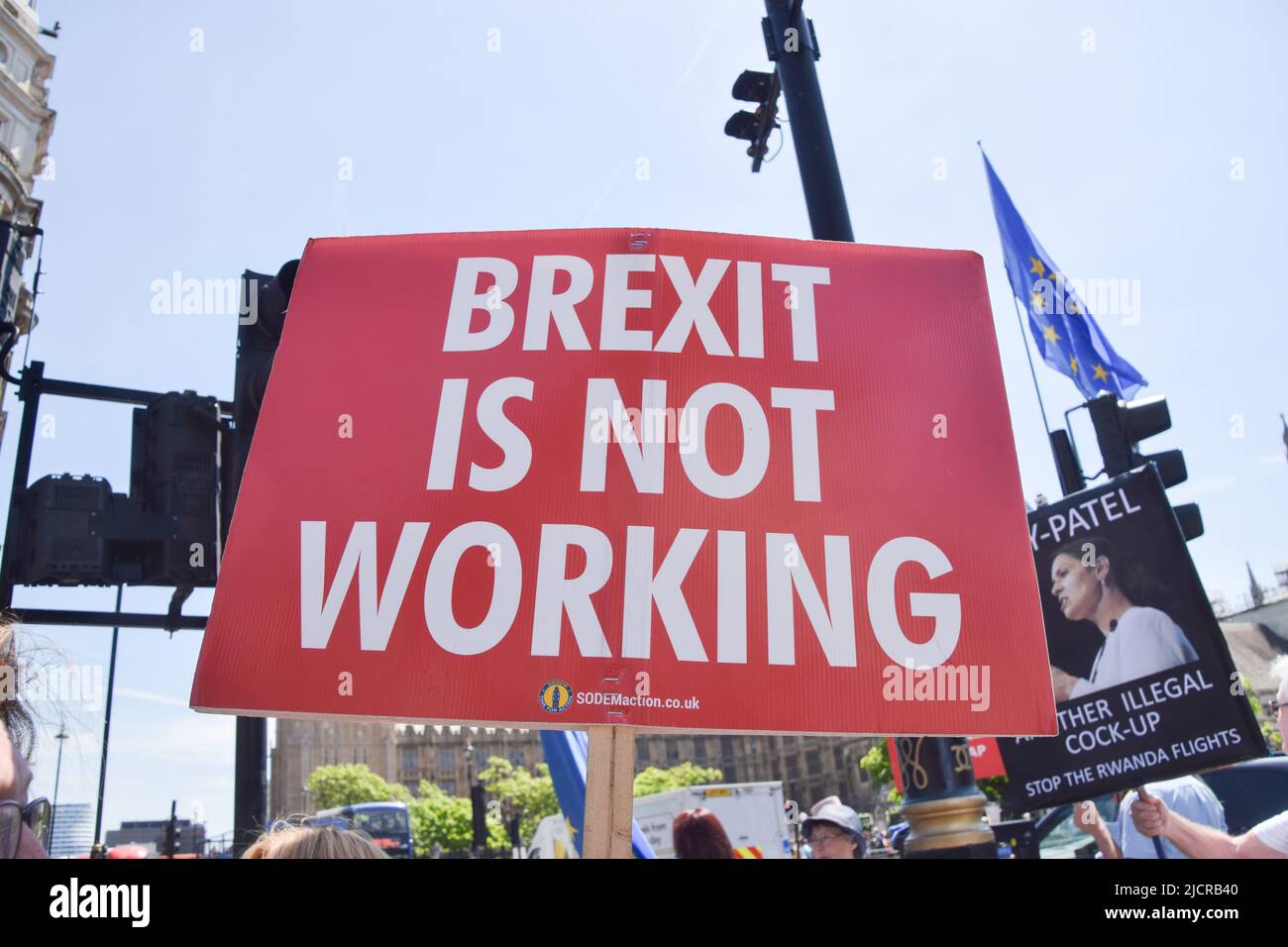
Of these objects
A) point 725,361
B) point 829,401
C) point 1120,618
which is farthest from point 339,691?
point 1120,618

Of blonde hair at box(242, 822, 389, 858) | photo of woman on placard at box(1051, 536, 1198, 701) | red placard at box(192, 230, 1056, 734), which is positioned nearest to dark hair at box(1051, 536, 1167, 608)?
photo of woman on placard at box(1051, 536, 1198, 701)

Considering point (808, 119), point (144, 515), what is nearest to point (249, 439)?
point (144, 515)

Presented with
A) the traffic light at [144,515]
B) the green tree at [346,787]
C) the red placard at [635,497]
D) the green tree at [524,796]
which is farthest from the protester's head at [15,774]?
the green tree at [346,787]

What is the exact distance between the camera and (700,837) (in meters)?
4.43

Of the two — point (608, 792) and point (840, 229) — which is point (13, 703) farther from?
point (840, 229)

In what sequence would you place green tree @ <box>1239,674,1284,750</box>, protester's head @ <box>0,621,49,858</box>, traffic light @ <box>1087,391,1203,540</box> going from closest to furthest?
1. protester's head @ <box>0,621,49,858</box>
2. green tree @ <box>1239,674,1284,750</box>
3. traffic light @ <box>1087,391,1203,540</box>

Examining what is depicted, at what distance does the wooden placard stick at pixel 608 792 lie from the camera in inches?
81.2

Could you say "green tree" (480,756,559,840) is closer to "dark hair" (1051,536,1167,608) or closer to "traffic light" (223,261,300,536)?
"traffic light" (223,261,300,536)

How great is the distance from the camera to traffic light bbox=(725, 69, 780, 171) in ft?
20.3

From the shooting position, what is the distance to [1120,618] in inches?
179

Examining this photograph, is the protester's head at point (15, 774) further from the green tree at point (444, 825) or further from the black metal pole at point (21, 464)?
the green tree at point (444, 825)

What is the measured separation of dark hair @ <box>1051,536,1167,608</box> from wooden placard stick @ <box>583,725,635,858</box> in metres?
3.47

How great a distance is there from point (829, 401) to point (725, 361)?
12.4 inches
